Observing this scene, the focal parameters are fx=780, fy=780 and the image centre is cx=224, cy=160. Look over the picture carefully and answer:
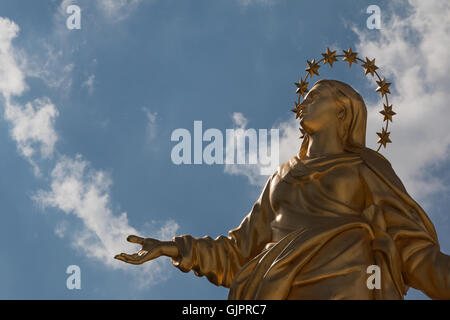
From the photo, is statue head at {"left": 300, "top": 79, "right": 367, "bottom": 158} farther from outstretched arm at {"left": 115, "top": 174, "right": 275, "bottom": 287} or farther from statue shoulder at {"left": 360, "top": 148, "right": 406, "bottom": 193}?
outstretched arm at {"left": 115, "top": 174, "right": 275, "bottom": 287}

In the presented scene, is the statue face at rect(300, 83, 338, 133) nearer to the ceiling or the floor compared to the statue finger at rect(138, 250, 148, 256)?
nearer to the ceiling

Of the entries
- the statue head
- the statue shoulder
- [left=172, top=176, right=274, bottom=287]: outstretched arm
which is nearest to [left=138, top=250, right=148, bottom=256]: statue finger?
[left=172, top=176, right=274, bottom=287]: outstretched arm

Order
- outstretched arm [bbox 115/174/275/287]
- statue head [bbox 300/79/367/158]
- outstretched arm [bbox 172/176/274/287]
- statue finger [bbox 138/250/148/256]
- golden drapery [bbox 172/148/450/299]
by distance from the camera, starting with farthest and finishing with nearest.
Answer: statue head [bbox 300/79/367/158] < outstretched arm [bbox 172/176/274/287] < outstretched arm [bbox 115/174/275/287] < statue finger [bbox 138/250/148/256] < golden drapery [bbox 172/148/450/299]

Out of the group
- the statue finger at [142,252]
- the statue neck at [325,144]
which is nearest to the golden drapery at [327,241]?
the statue neck at [325,144]

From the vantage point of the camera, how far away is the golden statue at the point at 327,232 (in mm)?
7754

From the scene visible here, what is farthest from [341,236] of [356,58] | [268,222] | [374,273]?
[356,58]

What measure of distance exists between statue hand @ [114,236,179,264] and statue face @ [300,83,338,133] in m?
2.18

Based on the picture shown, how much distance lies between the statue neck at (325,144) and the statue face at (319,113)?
0.26 feet

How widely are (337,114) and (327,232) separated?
1.82 metres

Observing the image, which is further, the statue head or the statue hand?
the statue head

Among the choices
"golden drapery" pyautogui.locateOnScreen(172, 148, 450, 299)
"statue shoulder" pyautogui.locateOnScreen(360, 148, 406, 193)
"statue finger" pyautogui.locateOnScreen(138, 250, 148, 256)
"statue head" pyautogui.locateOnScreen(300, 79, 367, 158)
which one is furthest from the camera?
"statue head" pyautogui.locateOnScreen(300, 79, 367, 158)

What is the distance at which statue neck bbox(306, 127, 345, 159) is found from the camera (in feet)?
29.8

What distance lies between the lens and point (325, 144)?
29.9 feet
